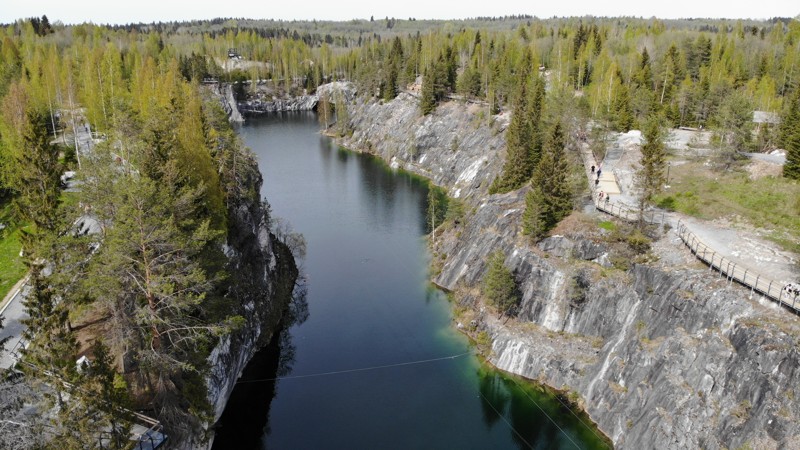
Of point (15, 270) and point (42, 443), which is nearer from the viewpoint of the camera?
point (42, 443)

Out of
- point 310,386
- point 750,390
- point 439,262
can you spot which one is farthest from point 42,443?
point 439,262

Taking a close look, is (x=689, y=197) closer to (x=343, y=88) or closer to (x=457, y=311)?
(x=457, y=311)

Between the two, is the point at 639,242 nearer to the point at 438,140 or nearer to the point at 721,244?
the point at 721,244

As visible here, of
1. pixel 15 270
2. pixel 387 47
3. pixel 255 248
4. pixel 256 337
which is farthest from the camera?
pixel 387 47

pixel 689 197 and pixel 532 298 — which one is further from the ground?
pixel 689 197

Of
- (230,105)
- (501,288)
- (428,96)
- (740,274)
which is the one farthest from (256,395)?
(230,105)

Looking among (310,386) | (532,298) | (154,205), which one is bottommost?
(310,386)

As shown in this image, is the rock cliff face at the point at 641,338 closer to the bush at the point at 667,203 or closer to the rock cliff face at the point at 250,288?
the bush at the point at 667,203
